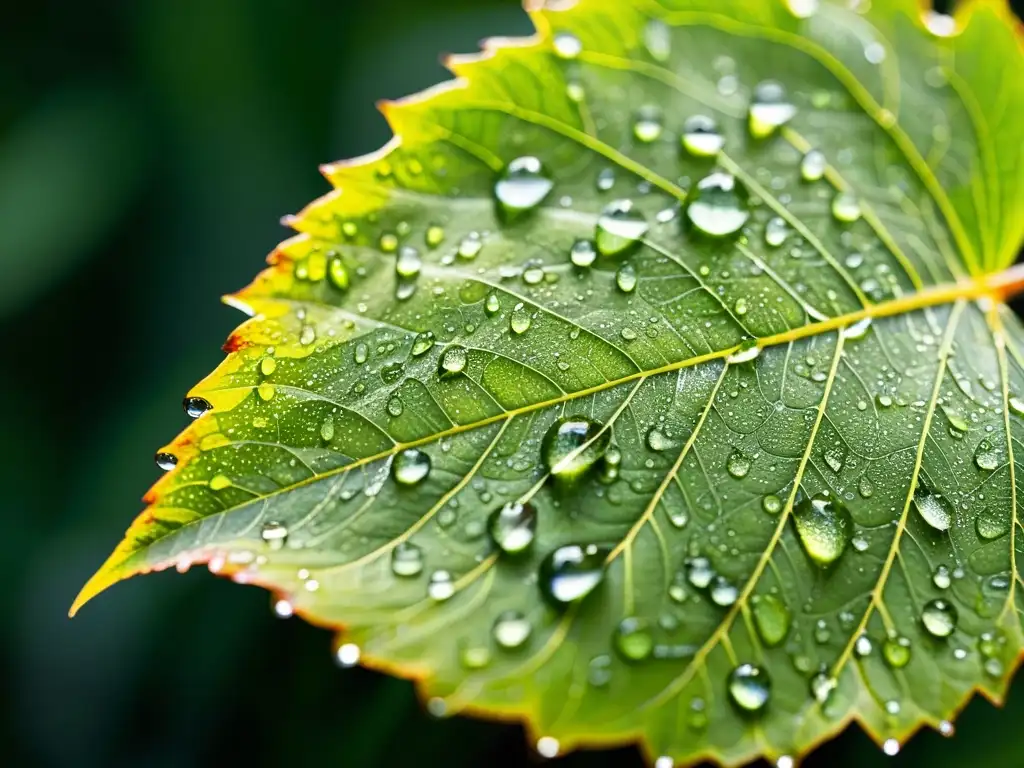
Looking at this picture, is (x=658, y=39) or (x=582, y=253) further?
(x=658, y=39)

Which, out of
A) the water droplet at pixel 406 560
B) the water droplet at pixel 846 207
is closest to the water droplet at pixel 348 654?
the water droplet at pixel 406 560

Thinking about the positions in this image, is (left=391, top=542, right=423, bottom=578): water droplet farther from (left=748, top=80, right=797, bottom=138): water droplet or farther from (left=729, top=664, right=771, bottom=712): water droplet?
(left=748, top=80, right=797, bottom=138): water droplet

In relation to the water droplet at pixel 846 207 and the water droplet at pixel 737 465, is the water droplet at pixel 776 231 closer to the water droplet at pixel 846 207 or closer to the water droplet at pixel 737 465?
the water droplet at pixel 846 207

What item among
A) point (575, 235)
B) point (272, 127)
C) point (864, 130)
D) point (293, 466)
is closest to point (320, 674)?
point (293, 466)

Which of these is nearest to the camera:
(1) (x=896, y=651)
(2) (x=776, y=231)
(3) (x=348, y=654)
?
(3) (x=348, y=654)

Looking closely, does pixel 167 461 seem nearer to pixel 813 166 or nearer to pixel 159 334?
pixel 813 166

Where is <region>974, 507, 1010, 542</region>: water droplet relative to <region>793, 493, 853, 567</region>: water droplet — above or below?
below

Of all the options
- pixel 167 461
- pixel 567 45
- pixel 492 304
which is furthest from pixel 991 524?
pixel 167 461

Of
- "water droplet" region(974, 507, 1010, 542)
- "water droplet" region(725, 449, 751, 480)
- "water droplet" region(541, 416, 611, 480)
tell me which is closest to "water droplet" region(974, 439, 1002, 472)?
"water droplet" region(974, 507, 1010, 542)
